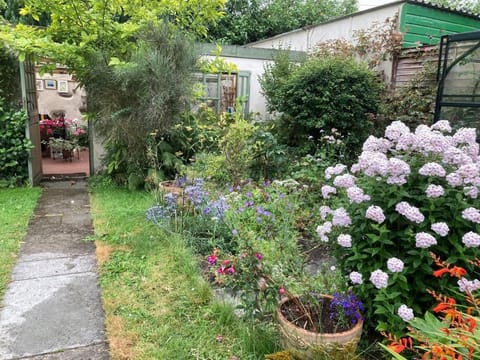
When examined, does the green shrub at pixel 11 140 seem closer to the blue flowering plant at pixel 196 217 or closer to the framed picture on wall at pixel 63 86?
the blue flowering plant at pixel 196 217

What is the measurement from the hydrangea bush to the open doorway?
5.75 meters

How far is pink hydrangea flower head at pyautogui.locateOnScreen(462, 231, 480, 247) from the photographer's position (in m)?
1.85

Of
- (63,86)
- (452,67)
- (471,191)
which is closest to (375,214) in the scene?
(471,191)

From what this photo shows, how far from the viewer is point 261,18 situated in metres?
15.1

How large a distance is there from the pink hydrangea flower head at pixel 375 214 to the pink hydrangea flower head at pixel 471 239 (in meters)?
0.39

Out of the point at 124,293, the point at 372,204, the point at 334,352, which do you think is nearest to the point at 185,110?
the point at 124,293

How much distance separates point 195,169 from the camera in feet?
16.0

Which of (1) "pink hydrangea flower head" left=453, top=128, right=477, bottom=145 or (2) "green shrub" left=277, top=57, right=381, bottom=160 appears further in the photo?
(2) "green shrub" left=277, top=57, right=381, bottom=160

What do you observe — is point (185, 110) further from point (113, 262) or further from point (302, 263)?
point (302, 263)

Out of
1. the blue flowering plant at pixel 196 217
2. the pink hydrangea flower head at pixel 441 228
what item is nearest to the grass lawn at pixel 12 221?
the blue flowering plant at pixel 196 217

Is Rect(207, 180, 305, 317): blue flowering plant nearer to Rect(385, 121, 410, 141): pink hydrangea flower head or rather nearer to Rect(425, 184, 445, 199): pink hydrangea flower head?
Rect(425, 184, 445, 199): pink hydrangea flower head

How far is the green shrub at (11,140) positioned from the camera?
18.6 ft

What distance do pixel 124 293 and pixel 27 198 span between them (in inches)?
128

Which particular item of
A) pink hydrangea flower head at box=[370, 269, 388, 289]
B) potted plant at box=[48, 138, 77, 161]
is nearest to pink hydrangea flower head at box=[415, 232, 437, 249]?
pink hydrangea flower head at box=[370, 269, 388, 289]
